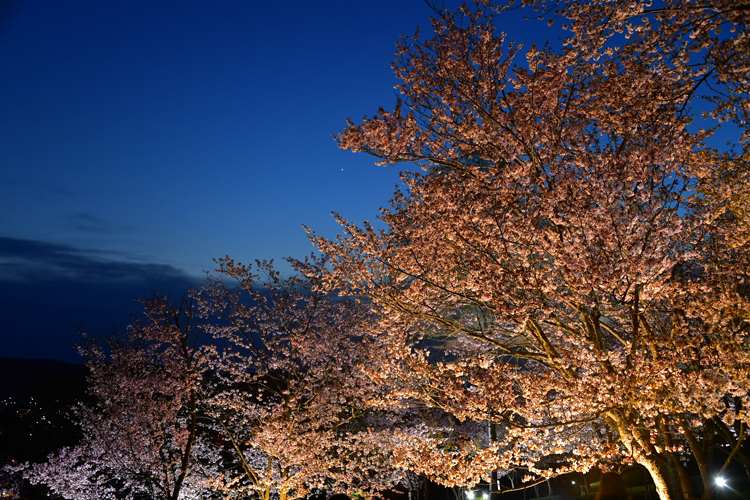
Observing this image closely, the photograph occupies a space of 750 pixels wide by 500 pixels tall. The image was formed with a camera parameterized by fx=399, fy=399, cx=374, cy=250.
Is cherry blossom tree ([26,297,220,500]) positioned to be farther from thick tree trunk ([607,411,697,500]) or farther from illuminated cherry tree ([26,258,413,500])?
thick tree trunk ([607,411,697,500])

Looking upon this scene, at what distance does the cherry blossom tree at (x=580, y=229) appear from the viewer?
17.7ft

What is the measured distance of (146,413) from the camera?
13312 mm

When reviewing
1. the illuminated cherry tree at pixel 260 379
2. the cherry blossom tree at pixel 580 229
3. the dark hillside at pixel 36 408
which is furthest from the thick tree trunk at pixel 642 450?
the dark hillside at pixel 36 408

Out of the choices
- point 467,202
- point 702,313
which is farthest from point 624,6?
point 702,313

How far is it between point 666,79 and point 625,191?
1672 millimetres

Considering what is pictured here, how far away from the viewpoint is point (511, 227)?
6.38m

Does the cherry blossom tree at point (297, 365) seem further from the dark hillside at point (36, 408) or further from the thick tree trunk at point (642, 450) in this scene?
the dark hillside at point (36, 408)

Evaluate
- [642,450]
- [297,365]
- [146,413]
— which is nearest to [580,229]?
[642,450]

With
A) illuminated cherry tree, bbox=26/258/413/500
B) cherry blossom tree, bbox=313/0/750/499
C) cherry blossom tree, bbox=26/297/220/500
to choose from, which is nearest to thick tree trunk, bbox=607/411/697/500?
cherry blossom tree, bbox=313/0/750/499

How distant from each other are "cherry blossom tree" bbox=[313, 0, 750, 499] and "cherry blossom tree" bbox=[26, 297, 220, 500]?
725 cm

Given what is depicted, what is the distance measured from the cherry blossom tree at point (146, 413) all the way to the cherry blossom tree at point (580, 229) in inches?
285

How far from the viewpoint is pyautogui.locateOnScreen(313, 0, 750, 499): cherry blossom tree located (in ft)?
17.7

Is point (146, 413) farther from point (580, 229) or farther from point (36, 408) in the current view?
point (36, 408)

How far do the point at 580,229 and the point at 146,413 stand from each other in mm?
14230
